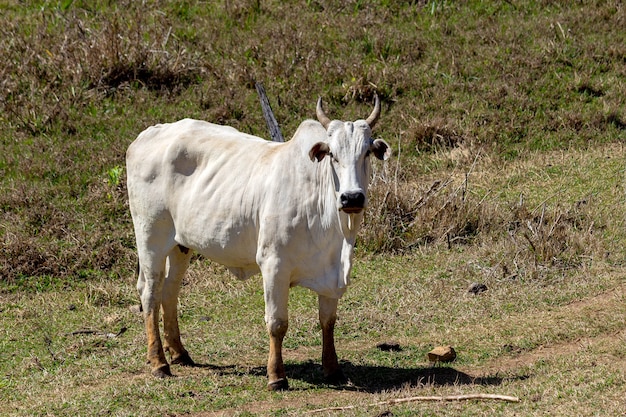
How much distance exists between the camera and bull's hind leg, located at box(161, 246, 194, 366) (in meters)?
7.95

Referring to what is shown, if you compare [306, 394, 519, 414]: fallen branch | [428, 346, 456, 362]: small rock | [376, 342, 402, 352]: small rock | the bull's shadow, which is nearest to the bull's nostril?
[306, 394, 519, 414]: fallen branch

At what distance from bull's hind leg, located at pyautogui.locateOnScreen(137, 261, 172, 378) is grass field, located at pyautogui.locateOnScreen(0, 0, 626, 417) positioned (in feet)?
0.69

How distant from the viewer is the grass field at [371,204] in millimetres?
7293

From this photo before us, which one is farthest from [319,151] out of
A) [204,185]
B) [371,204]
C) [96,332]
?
[371,204]

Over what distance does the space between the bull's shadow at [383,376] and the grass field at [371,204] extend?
0.03 m

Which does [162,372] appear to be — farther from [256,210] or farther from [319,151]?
[319,151]

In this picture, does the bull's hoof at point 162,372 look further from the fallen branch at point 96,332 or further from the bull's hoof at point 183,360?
the fallen branch at point 96,332

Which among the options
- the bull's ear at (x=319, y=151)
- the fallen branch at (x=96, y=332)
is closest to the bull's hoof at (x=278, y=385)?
the bull's ear at (x=319, y=151)

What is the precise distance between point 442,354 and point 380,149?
1.72 metres

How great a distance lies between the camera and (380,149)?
22.2ft

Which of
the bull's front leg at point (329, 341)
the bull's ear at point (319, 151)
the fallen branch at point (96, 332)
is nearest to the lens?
the bull's ear at point (319, 151)

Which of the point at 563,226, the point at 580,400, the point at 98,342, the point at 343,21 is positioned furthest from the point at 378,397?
the point at 343,21

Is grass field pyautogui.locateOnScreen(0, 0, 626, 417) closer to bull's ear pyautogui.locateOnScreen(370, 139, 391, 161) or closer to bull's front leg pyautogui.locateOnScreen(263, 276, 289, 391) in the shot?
bull's front leg pyautogui.locateOnScreen(263, 276, 289, 391)

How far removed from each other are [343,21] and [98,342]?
782 cm
